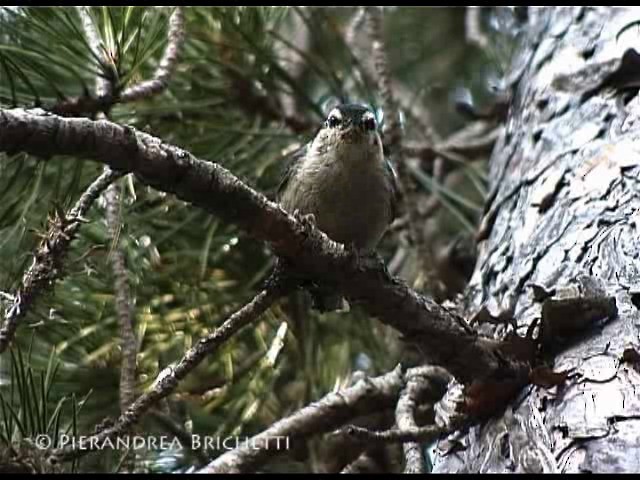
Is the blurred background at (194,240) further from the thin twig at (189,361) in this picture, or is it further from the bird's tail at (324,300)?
the bird's tail at (324,300)

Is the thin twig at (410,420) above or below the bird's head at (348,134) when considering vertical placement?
below

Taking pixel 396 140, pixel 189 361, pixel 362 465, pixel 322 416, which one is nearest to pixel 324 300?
pixel 322 416

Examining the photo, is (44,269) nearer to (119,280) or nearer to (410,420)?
(119,280)

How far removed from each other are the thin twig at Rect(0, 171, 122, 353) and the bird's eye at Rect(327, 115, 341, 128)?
767 millimetres

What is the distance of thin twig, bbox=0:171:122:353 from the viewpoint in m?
1.30

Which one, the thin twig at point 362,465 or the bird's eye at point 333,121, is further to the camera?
the bird's eye at point 333,121

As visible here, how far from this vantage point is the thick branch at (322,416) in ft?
5.12

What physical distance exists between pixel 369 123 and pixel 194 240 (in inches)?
19.7

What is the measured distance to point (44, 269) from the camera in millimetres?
1342

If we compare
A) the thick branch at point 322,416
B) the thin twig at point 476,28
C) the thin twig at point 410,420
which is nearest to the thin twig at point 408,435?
the thin twig at point 410,420

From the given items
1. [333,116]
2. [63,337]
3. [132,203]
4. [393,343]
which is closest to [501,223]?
[333,116]

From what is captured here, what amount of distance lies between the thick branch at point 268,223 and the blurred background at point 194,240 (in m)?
0.40

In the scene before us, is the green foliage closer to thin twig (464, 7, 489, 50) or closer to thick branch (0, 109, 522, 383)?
thick branch (0, 109, 522, 383)

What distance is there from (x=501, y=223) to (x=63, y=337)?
892 millimetres
